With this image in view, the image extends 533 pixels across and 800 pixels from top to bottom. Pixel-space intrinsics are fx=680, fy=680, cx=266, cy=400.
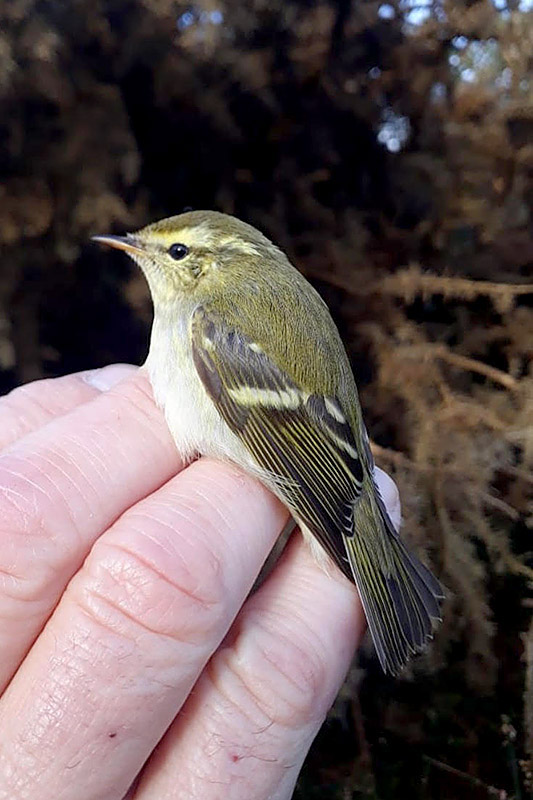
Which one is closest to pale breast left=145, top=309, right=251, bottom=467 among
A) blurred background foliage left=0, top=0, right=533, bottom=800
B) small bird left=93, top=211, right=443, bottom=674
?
small bird left=93, top=211, right=443, bottom=674

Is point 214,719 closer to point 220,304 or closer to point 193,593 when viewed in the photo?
point 193,593

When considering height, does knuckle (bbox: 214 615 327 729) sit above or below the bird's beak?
below

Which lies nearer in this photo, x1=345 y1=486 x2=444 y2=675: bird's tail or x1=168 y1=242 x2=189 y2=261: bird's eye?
x1=345 y1=486 x2=444 y2=675: bird's tail

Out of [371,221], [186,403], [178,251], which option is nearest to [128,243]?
[178,251]

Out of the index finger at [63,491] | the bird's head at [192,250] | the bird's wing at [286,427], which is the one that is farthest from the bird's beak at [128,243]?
the index finger at [63,491]

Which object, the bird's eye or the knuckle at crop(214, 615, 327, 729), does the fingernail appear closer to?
the bird's eye

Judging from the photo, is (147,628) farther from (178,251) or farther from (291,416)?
(178,251)
